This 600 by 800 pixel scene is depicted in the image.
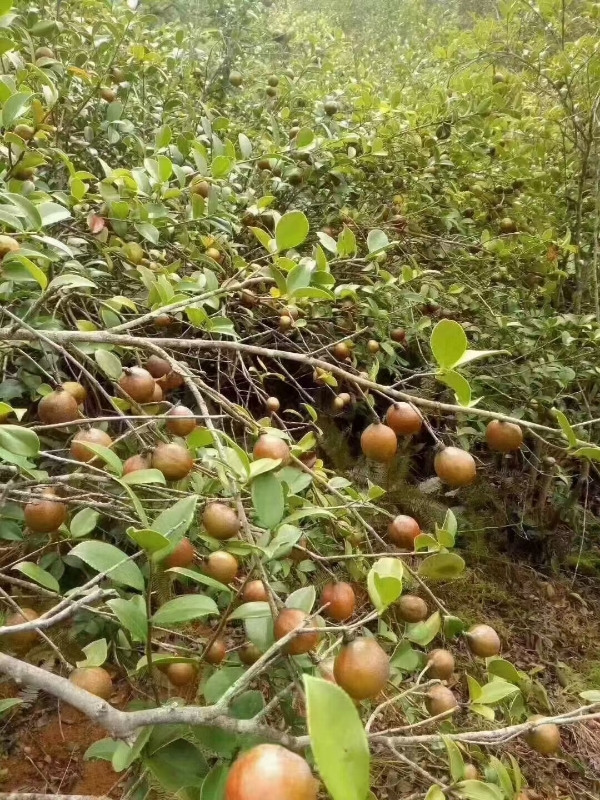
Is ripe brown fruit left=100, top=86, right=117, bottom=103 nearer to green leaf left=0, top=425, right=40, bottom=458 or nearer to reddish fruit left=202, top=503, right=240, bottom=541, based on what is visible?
green leaf left=0, top=425, right=40, bottom=458

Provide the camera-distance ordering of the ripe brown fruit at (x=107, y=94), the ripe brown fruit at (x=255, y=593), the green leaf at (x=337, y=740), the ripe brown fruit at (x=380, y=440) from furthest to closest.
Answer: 1. the ripe brown fruit at (x=107, y=94)
2. the ripe brown fruit at (x=380, y=440)
3. the ripe brown fruit at (x=255, y=593)
4. the green leaf at (x=337, y=740)

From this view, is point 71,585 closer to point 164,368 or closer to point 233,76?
point 164,368

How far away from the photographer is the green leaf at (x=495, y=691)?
100cm

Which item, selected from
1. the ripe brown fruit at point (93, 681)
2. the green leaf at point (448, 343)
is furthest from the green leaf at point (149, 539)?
the green leaf at point (448, 343)

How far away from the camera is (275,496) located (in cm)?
89

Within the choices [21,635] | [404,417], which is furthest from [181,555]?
[404,417]

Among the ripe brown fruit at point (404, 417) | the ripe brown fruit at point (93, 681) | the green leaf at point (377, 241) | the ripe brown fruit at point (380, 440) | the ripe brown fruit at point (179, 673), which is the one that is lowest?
the ripe brown fruit at point (179, 673)

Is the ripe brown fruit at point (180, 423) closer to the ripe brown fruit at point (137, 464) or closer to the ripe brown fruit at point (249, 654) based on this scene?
the ripe brown fruit at point (137, 464)

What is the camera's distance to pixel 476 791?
79 centimetres

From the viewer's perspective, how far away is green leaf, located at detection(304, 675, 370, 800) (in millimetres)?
382

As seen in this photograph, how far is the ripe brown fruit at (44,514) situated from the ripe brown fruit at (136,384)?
9.4 inches

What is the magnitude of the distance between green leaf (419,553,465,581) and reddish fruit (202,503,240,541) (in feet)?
1.09

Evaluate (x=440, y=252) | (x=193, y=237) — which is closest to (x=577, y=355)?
(x=440, y=252)

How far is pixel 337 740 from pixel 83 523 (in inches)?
29.9
